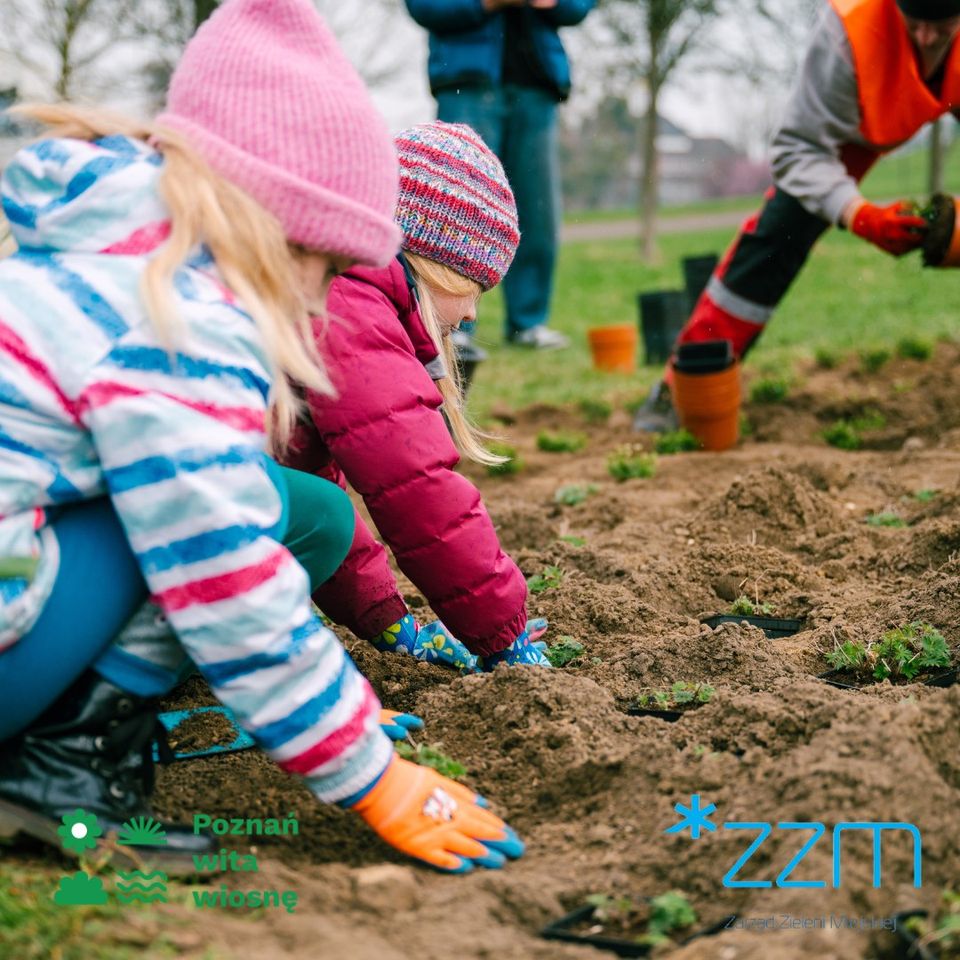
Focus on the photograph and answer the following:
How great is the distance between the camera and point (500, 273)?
273cm

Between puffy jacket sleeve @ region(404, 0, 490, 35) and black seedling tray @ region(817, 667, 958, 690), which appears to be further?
puffy jacket sleeve @ region(404, 0, 490, 35)

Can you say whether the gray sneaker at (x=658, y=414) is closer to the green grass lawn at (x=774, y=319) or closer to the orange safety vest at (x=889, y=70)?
the green grass lawn at (x=774, y=319)

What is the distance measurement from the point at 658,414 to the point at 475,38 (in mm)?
2522

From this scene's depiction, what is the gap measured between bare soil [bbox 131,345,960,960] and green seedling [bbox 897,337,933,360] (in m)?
2.59

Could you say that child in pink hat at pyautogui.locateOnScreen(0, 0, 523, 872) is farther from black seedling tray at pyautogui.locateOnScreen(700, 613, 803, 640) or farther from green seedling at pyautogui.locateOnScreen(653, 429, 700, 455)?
green seedling at pyautogui.locateOnScreen(653, 429, 700, 455)

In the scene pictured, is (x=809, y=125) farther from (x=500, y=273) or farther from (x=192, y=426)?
(x=192, y=426)

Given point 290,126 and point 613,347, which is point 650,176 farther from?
point 290,126

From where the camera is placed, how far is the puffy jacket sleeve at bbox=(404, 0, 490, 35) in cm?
616

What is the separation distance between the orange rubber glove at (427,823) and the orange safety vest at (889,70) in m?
3.81

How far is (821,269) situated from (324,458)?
11528 mm

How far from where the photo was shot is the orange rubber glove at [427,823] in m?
1.79

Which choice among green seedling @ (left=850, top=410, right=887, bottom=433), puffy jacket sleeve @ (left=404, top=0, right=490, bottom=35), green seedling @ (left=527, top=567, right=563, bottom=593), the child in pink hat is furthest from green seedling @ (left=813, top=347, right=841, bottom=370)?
the child in pink hat

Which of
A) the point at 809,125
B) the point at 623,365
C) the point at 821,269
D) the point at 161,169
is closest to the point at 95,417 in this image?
the point at 161,169

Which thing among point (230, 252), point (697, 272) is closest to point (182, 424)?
point (230, 252)
